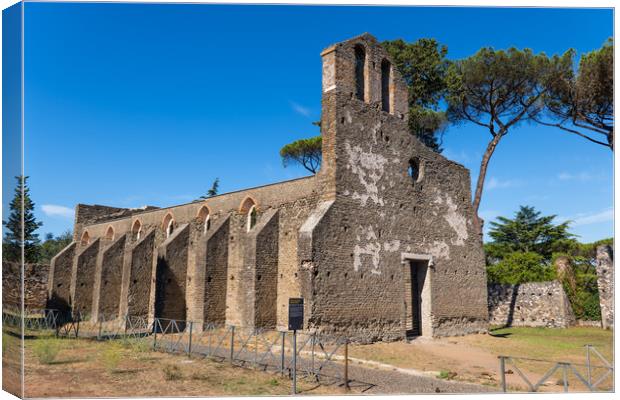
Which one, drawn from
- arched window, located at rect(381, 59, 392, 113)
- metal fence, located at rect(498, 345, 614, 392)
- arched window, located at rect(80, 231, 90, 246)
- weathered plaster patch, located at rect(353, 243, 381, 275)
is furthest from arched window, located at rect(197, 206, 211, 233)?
metal fence, located at rect(498, 345, 614, 392)

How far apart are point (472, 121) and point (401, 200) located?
27.8ft

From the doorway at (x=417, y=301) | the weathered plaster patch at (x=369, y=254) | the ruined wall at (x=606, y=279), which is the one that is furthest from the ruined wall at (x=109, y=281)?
the ruined wall at (x=606, y=279)

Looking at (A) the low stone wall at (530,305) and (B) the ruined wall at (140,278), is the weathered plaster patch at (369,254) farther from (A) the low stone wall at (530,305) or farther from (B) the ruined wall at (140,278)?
(A) the low stone wall at (530,305)

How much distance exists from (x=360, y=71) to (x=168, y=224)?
31.3 ft

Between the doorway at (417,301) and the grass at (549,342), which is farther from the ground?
the doorway at (417,301)

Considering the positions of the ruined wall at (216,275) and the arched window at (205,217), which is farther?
the arched window at (205,217)

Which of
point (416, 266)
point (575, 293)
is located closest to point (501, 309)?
point (575, 293)

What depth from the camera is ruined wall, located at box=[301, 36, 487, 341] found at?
12812 millimetres

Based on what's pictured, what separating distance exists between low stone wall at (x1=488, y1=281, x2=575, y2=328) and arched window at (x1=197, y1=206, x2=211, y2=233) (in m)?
12.2

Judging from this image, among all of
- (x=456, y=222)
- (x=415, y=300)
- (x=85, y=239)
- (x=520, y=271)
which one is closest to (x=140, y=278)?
(x=85, y=239)

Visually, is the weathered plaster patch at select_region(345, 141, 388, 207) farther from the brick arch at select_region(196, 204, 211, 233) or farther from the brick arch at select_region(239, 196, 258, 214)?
the brick arch at select_region(196, 204, 211, 233)

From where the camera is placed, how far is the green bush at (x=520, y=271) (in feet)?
74.8

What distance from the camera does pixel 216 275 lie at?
15.8 meters

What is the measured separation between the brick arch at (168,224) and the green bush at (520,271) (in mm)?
15405
